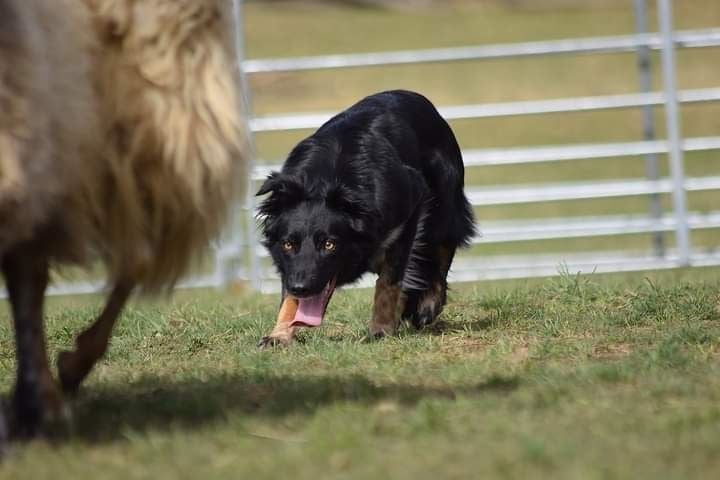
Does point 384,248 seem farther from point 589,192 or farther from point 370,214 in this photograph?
point 589,192

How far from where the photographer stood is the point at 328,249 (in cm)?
586

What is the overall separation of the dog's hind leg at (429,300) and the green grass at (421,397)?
4.3 inches

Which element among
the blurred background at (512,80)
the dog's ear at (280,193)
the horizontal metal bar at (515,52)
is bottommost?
the blurred background at (512,80)

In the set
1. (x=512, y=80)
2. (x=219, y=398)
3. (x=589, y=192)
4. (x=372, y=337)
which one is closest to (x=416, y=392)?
(x=219, y=398)

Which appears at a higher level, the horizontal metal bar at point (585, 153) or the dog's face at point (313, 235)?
the dog's face at point (313, 235)

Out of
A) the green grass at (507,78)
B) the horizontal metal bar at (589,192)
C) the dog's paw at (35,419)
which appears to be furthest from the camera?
the green grass at (507,78)

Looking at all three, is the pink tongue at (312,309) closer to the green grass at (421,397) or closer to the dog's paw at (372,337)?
the green grass at (421,397)

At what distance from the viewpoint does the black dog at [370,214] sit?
19.2ft

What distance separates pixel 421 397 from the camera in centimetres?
421

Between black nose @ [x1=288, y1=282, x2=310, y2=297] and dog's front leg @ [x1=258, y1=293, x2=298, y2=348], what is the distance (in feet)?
0.46

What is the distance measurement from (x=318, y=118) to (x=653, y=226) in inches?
124

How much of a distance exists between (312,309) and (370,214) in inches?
21.0

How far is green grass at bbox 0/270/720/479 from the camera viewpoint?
11.1 feet

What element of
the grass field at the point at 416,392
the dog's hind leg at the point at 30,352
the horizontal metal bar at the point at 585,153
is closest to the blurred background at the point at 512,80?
the horizontal metal bar at the point at 585,153
